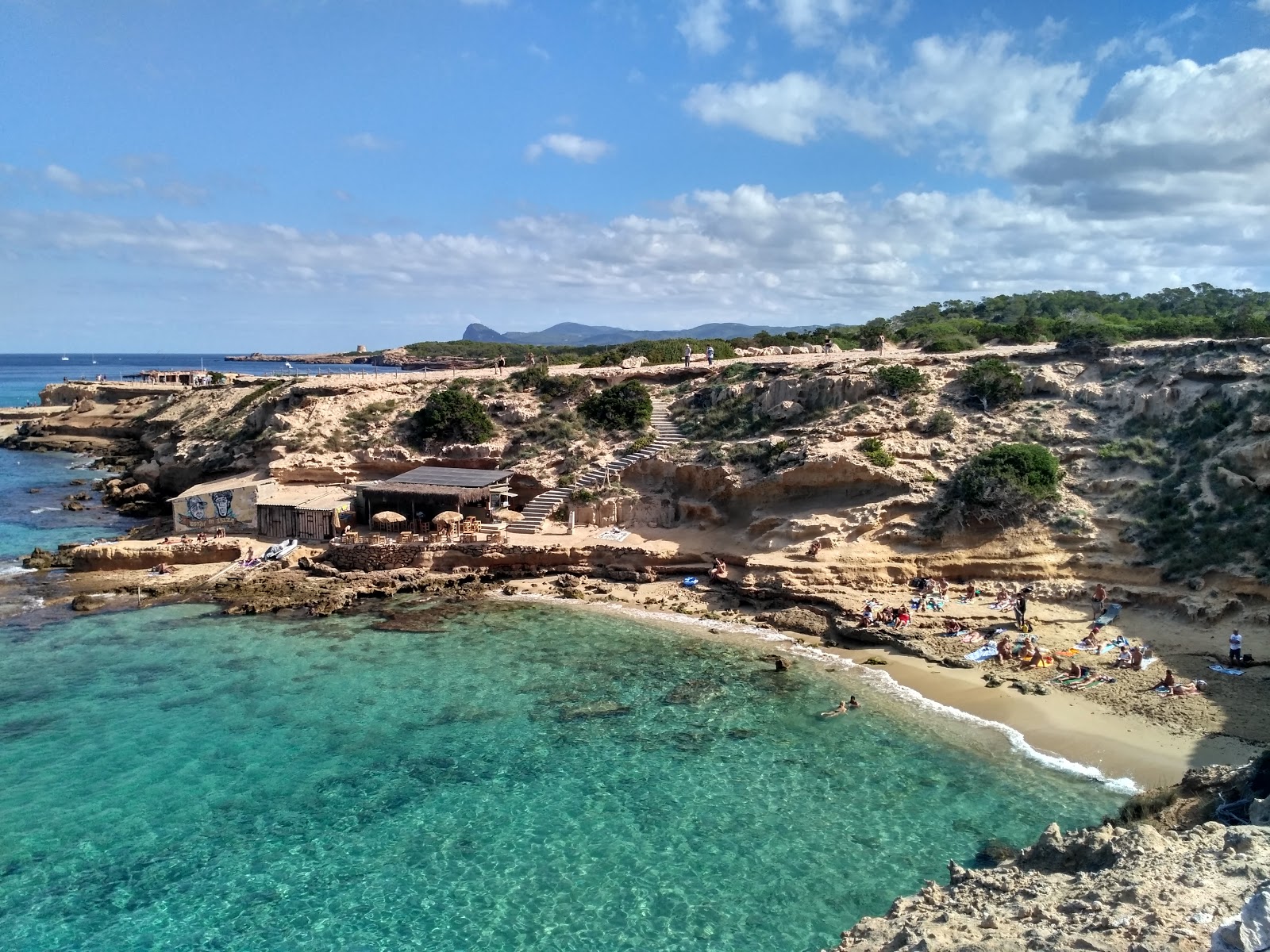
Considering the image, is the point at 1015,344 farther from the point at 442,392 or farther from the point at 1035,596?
the point at 442,392

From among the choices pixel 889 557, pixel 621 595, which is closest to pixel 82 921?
pixel 621 595

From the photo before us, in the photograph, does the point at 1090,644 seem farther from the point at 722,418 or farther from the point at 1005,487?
the point at 722,418

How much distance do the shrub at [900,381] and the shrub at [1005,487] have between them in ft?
20.8

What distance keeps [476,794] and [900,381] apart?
911 inches

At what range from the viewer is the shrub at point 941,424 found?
29.4 meters

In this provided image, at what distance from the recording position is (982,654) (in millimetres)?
21203

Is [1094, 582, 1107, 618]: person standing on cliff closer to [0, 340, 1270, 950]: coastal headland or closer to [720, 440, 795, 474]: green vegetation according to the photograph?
[0, 340, 1270, 950]: coastal headland

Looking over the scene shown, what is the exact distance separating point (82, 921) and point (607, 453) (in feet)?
81.6

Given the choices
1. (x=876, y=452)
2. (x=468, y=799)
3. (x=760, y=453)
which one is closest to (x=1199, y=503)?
(x=876, y=452)

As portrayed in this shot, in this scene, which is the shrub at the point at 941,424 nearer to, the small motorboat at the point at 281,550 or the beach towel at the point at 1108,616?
the beach towel at the point at 1108,616

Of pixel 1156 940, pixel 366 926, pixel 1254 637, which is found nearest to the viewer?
pixel 1156 940

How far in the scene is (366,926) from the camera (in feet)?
39.1

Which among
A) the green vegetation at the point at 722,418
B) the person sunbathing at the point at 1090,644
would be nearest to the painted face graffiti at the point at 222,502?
the green vegetation at the point at 722,418

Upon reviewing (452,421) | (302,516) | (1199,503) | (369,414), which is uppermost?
(369,414)
